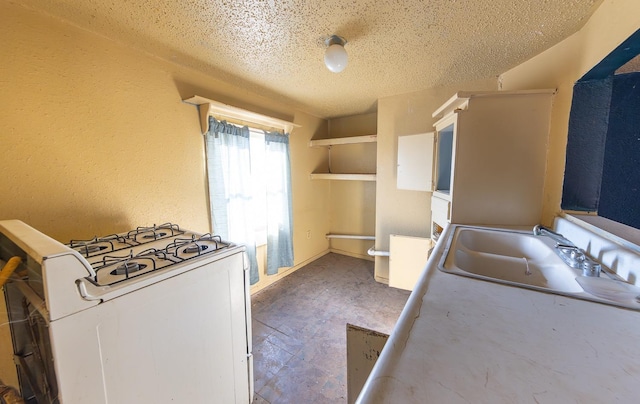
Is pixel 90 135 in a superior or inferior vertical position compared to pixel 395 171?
superior

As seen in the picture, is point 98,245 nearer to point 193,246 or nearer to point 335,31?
point 193,246

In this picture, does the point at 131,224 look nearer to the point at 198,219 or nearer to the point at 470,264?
the point at 198,219

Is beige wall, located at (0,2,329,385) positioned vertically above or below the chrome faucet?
above

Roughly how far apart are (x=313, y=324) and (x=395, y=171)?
1.75 metres

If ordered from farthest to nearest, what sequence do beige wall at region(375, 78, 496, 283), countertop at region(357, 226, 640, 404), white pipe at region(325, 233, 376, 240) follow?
white pipe at region(325, 233, 376, 240) → beige wall at region(375, 78, 496, 283) → countertop at region(357, 226, 640, 404)

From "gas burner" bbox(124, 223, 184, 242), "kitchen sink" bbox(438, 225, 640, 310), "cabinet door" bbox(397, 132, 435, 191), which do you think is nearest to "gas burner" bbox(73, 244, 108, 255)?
"gas burner" bbox(124, 223, 184, 242)

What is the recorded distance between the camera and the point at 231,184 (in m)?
2.09

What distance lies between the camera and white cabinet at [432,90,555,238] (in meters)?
1.27

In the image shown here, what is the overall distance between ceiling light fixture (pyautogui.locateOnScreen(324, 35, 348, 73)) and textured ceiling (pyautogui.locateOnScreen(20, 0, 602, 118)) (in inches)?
1.7

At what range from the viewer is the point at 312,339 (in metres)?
1.79

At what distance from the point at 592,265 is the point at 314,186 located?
279 centimetres

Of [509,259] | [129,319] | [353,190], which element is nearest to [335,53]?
[509,259]

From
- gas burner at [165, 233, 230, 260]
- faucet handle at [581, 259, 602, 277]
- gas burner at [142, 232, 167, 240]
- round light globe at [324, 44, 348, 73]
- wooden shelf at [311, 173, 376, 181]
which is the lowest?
gas burner at [165, 233, 230, 260]

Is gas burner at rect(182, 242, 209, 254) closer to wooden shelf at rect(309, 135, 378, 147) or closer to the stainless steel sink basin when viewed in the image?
the stainless steel sink basin
